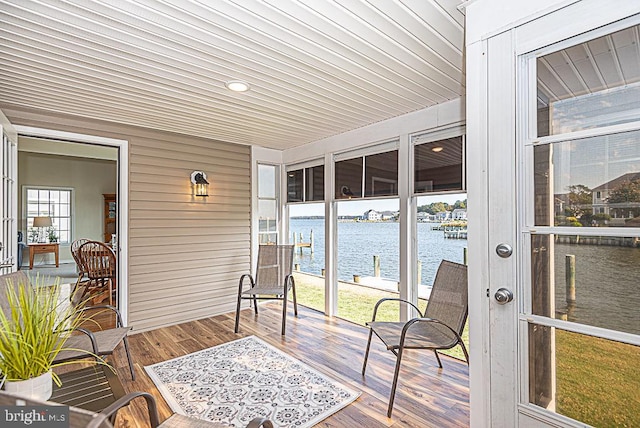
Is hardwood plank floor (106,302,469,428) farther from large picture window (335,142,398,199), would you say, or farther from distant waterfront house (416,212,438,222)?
large picture window (335,142,398,199)

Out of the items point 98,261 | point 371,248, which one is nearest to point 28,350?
point 371,248

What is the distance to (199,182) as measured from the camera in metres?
4.31

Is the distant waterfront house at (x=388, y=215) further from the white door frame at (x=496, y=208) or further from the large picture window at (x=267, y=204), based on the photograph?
the white door frame at (x=496, y=208)

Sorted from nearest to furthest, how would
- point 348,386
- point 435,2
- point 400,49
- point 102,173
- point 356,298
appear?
point 435,2 → point 400,49 → point 348,386 → point 356,298 → point 102,173

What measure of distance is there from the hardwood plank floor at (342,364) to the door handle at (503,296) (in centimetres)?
111

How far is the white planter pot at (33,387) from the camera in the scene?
1358mm

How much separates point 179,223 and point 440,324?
333 cm

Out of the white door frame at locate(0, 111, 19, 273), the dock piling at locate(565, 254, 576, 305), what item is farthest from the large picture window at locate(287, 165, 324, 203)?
the dock piling at locate(565, 254, 576, 305)

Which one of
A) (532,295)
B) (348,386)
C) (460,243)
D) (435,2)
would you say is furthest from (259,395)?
(435,2)

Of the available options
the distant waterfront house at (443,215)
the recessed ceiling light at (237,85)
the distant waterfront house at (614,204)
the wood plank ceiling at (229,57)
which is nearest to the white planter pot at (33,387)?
the wood plank ceiling at (229,57)

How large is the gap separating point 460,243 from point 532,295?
6.00ft

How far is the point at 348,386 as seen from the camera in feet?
8.52

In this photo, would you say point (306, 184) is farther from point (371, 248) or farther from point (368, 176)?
point (371, 248)

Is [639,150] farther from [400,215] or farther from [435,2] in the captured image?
[400,215]
